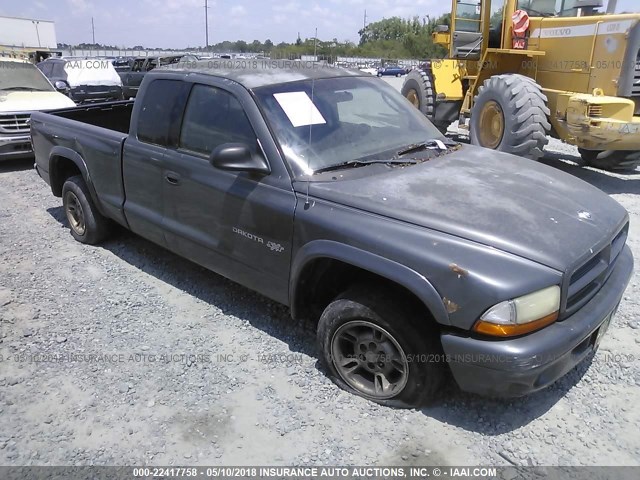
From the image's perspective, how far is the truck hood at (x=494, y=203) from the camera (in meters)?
2.57

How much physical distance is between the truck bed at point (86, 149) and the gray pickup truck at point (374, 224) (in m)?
0.06

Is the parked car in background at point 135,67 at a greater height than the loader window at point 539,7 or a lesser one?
lesser

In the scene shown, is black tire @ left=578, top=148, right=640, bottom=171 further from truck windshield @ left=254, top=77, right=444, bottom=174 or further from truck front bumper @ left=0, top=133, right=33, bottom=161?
truck front bumper @ left=0, top=133, right=33, bottom=161

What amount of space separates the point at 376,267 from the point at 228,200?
1231mm

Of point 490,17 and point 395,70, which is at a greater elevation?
point 490,17

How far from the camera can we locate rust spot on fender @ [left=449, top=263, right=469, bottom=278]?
2408mm

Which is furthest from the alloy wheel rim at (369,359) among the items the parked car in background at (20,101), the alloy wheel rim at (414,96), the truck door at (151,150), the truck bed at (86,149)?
the alloy wheel rim at (414,96)

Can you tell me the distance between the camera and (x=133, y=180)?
420cm

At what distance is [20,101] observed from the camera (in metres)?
8.65

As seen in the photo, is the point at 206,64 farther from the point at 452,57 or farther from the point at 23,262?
the point at 452,57

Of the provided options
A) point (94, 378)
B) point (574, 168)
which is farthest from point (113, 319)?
point (574, 168)

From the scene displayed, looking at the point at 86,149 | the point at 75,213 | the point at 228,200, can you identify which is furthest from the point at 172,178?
the point at 75,213

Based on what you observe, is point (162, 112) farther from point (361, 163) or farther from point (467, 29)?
point (467, 29)

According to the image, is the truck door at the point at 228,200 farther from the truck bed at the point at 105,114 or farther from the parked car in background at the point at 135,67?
the parked car in background at the point at 135,67
